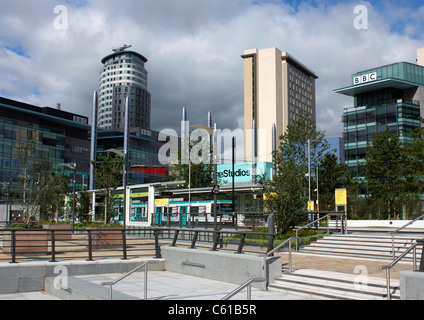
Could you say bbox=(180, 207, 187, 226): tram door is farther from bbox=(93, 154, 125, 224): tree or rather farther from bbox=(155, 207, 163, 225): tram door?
bbox=(93, 154, 125, 224): tree

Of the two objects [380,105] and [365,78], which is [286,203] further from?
[365,78]

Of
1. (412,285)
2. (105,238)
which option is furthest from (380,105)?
(412,285)

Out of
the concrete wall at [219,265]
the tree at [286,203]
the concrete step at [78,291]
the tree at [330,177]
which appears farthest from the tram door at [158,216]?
the concrete step at [78,291]

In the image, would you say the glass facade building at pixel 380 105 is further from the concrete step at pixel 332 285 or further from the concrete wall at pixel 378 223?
the concrete step at pixel 332 285

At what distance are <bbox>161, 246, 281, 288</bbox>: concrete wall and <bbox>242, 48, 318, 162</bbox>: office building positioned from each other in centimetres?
11368

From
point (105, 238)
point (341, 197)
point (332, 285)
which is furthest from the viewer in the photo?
point (341, 197)

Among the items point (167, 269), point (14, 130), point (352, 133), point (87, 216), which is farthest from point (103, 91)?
point (167, 269)

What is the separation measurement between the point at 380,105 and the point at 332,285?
93.1 m

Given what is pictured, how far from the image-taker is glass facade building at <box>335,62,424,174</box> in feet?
293

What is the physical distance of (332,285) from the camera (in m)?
10.8

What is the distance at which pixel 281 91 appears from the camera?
138m

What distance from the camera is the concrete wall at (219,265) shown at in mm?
12102

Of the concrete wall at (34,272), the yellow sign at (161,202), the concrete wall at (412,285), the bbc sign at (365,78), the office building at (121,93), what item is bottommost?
the concrete wall at (34,272)
